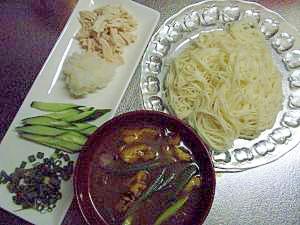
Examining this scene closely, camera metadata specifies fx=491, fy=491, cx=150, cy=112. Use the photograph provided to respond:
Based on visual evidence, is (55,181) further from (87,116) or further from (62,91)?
(62,91)

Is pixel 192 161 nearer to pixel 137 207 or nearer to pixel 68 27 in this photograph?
pixel 137 207

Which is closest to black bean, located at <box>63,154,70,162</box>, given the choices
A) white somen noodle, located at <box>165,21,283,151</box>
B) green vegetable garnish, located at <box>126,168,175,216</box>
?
green vegetable garnish, located at <box>126,168,175,216</box>

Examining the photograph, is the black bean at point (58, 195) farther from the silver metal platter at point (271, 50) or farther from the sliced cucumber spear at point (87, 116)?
the silver metal platter at point (271, 50)

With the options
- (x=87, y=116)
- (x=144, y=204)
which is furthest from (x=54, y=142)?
(x=144, y=204)

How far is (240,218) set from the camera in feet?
6.65

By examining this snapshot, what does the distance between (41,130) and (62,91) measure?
0.21 metres

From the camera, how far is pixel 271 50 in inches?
86.6

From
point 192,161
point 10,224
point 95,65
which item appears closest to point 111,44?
point 95,65

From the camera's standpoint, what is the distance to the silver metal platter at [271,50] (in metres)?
2.04

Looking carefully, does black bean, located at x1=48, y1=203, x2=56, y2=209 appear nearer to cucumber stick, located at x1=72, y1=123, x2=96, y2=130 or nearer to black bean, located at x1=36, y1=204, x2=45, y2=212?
black bean, located at x1=36, y1=204, x2=45, y2=212

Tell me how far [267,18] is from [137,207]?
1.05 metres

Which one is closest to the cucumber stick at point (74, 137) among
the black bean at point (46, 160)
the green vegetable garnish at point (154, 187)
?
the black bean at point (46, 160)

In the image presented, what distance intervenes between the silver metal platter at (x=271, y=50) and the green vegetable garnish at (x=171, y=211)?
0.83ft

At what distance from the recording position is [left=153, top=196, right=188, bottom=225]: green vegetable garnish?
6.05ft
